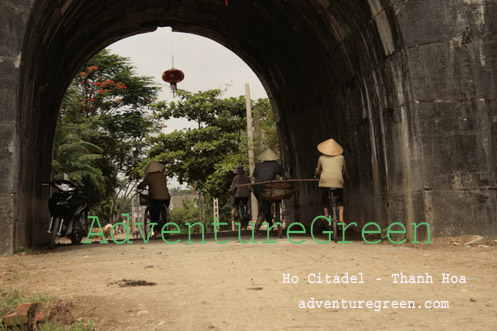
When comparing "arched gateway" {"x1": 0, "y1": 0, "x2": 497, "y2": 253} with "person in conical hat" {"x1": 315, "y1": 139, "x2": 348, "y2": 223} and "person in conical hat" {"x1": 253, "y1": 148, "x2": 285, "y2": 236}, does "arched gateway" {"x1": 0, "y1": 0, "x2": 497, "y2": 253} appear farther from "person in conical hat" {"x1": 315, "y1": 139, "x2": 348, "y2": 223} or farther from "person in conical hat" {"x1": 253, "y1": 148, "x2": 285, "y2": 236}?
"person in conical hat" {"x1": 253, "y1": 148, "x2": 285, "y2": 236}

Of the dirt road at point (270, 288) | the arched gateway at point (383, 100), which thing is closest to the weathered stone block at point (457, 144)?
the arched gateway at point (383, 100)

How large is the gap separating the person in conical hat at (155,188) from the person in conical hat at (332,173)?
171 inches

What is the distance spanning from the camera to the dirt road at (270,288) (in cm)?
378

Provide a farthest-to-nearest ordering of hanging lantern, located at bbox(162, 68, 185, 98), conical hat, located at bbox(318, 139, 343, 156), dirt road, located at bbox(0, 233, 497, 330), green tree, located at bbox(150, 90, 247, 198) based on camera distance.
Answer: green tree, located at bbox(150, 90, 247, 198) → hanging lantern, located at bbox(162, 68, 185, 98) → conical hat, located at bbox(318, 139, 343, 156) → dirt road, located at bbox(0, 233, 497, 330)

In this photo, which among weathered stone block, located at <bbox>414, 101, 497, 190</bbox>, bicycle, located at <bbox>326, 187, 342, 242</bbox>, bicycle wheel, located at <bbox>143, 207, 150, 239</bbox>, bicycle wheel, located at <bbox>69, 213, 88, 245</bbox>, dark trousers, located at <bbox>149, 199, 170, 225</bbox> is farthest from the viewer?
bicycle wheel, located at <bbox>143, 207, 150, 239</bbox>

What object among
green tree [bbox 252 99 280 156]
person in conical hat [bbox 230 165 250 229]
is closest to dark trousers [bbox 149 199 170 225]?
person in conical hat [bbox 230 165 250 229]

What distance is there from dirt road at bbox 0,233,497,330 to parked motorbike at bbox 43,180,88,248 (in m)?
2.01

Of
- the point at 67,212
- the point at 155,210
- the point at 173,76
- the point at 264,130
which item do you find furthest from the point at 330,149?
the point at 264,130

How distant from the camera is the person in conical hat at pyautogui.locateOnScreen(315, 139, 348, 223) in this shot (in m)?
8.99

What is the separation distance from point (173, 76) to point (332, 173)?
10.3 meters

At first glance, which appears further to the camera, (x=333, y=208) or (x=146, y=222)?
(x=146, y=222)

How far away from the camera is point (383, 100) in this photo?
8648 mm

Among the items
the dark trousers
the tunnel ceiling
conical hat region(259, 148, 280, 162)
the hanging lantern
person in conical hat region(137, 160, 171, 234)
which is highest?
the hanging lantern

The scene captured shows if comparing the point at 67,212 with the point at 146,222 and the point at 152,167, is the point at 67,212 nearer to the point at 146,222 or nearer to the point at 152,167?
the point at 152,167
